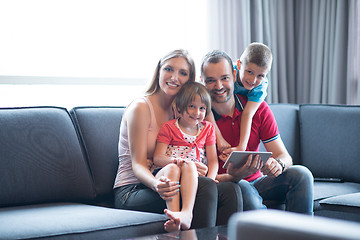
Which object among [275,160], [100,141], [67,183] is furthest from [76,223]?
[275,160]

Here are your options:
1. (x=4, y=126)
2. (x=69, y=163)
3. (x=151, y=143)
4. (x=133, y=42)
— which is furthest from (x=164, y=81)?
(x=133, y=42)

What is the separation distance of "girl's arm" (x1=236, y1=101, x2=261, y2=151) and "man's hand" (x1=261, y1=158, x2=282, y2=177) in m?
0.17

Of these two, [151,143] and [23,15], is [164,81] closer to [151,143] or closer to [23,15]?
[151,143]

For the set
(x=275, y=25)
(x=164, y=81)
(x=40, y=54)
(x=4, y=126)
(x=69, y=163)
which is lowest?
(x=69, y=163)

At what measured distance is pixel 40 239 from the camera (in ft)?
5.07

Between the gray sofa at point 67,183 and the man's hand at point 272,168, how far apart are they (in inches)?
14.2

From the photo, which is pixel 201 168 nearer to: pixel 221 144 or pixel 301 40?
pixel 221 144

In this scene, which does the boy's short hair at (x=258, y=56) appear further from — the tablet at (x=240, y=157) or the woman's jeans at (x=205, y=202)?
the woman's jeans at (x=205, y=202)

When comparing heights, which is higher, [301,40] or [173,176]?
[301,40]

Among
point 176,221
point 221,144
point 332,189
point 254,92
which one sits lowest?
point 332,189

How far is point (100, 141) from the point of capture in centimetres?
232

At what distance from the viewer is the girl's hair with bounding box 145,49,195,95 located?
86.7 inches

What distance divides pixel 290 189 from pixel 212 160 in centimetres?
39

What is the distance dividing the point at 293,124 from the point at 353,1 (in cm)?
125
